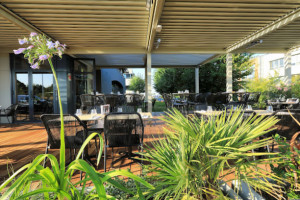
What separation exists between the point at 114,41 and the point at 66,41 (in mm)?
1755

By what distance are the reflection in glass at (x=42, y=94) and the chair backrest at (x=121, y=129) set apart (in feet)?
21.0

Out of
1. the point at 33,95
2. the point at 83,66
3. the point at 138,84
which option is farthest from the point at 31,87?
the point at 138,84

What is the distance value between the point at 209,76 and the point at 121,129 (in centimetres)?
1221

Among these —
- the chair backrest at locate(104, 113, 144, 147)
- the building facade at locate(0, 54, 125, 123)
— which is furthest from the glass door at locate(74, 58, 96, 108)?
the chair backrest at locate(104, 113, 144, 147)

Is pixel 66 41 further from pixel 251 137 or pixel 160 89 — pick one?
pixel 160 89

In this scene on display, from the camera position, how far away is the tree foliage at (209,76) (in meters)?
13.3

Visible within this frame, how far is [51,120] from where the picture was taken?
2.27 m

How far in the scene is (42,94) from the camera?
24.7 feet

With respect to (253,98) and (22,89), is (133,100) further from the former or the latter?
(22,89)

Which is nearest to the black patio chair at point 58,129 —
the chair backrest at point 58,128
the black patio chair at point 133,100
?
the chair backrest at point 58,128

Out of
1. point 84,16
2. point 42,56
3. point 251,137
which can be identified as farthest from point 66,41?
point 251,137

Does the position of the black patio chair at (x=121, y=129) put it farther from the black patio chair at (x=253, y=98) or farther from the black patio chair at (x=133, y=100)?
the black patio chair at (x=253, y=98)

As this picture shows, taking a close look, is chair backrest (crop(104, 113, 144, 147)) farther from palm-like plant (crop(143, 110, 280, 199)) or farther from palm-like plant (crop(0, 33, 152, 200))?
palm-like plant (crop(143, 110, 280, 199))

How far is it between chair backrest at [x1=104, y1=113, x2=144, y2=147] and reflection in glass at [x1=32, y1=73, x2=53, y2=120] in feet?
21.0
